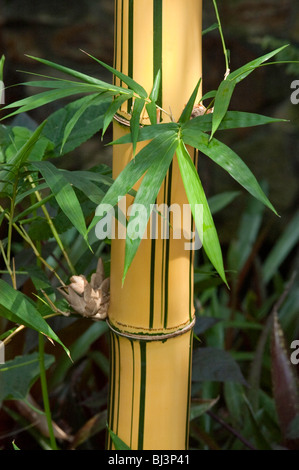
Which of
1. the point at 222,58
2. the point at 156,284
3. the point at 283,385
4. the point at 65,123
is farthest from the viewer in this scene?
the point at 222,58

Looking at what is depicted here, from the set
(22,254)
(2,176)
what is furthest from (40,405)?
(2,176)

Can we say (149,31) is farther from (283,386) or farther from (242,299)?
(242,299)

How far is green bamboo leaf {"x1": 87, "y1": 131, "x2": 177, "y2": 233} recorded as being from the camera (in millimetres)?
454

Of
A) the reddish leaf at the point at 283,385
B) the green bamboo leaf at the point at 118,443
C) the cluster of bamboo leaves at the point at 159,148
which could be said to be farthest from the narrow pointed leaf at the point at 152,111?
the reddish leaf at the point at 283,385

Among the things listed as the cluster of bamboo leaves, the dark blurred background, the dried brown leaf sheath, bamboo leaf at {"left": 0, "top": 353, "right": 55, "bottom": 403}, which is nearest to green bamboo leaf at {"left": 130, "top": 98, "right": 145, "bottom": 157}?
the cluster of bamboo leaves

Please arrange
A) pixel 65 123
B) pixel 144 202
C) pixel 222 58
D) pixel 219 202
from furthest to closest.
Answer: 1. pixel 222 58
2. pixel 219 202
3. pixel 65 123
4. pixel 144 202

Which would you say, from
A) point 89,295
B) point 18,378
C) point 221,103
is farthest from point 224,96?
point 18,378

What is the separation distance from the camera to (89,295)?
1.88ft

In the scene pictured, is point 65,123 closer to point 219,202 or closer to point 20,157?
point 20,157

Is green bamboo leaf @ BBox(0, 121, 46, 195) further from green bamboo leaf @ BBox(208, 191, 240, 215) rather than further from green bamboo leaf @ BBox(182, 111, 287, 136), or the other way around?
green bamboo leaf @ BBox(208, 191, 240, 215)

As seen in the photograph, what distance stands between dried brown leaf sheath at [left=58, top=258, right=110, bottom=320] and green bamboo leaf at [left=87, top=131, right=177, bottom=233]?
122mm

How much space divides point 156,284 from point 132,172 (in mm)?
134

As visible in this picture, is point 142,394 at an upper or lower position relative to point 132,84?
lower

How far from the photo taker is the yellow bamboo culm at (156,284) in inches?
20.7
